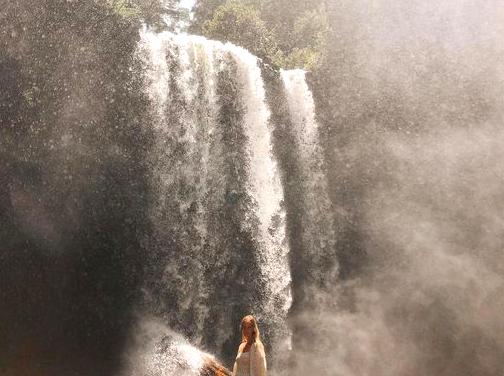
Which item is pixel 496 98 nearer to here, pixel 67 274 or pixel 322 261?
pixel 322 261

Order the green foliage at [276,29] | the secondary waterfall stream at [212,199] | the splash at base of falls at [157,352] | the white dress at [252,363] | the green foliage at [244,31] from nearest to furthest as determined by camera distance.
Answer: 1. the white dress at [252,363]
2. the splash at base of falls at [157,352]
3. the secondary waterfall stream at [212,199]
4. the green foliage at [276,29]
5. the green foliage at [244,31]

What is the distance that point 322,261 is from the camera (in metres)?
15.3

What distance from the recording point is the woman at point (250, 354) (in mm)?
4746

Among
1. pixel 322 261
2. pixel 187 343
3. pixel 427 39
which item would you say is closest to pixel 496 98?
pixel 427 39

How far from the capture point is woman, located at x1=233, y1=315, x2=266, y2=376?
15.6ft

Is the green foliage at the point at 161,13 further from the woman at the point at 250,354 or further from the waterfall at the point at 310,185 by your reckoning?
the woman at the point at 250,354

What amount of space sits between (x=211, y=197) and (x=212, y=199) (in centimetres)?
6

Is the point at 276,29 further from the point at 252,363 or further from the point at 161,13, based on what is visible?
the point at 252,363

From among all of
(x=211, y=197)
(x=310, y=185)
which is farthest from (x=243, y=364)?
(x=310, y=185)

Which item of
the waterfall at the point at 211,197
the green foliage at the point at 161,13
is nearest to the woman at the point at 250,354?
the waterfall at the point at 211,197

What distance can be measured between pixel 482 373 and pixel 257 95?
357 inches

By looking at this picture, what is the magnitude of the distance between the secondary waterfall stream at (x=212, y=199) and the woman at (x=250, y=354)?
6.69 metres

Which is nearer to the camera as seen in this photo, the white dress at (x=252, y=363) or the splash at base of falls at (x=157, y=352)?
the white dress at (x=252, y=363)

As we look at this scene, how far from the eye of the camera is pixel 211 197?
13.2 metres
